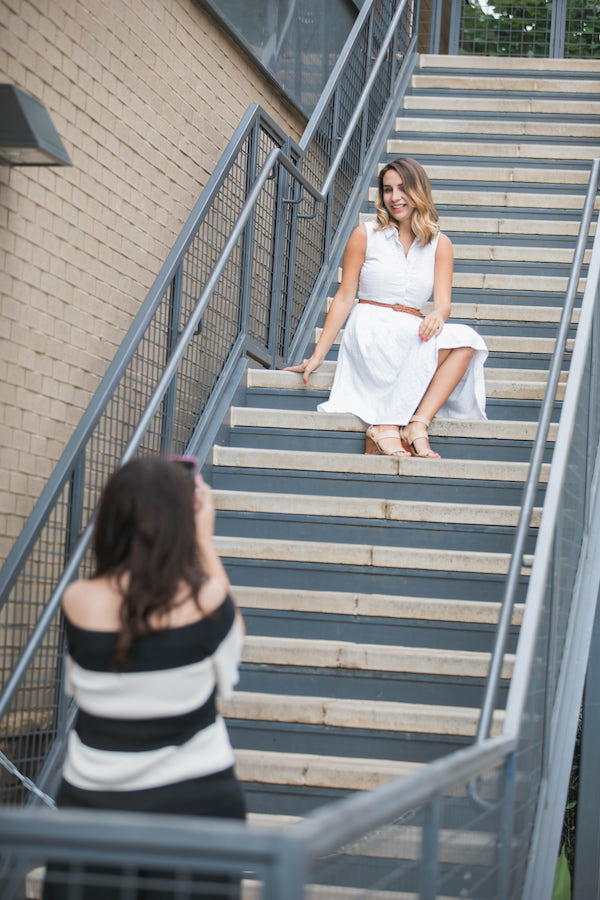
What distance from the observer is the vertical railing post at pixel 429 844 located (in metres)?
2.29

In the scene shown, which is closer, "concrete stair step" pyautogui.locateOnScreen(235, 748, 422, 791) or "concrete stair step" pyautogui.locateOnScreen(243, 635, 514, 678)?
"concrete stair step" pyautogui.locateOnScreen(235, 748, 422, 791)

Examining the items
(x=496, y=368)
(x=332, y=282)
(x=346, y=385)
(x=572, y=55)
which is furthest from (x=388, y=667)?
(x=572, y=55)

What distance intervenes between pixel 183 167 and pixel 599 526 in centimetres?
300

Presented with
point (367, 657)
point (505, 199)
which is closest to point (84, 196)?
point (367, 657)

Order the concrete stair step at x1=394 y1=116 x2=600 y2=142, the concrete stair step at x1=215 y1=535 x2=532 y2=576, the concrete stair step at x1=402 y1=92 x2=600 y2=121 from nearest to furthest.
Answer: the concrete stair step at x1=215 y1=535 x2=532 y2=576, the concrete stair step at x1=394 y1=116 x2=600 y2=142, the concrete stair step at x1=402 y1=92 x2=600 y2=121

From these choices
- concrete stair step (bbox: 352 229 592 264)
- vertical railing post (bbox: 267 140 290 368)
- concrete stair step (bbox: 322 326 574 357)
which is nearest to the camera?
concrete stair step (bbox: 322 326 574 357)

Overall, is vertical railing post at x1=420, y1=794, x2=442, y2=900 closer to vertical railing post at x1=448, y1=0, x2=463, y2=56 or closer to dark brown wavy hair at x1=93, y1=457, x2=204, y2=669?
dark brown wavy hair at x1=93, y1=457, x2=204, y2=669

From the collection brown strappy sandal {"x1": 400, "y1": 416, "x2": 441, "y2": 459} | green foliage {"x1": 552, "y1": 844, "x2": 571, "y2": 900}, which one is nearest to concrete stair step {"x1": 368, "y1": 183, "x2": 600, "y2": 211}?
brown strappy sandal {"x1": 400, "y1": 416, "x2": 441, "y2": 459}

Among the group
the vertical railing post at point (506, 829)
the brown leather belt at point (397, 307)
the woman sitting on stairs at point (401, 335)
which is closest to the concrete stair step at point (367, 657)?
the woman sitting on stairs at point (401, 335)

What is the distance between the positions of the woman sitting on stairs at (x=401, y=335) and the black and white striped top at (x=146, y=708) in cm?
318

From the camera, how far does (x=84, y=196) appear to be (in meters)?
5.18

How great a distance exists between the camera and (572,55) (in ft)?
37.7

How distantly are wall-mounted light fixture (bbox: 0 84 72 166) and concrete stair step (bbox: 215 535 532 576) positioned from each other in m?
1.75

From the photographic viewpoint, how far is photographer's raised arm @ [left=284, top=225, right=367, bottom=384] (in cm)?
579
